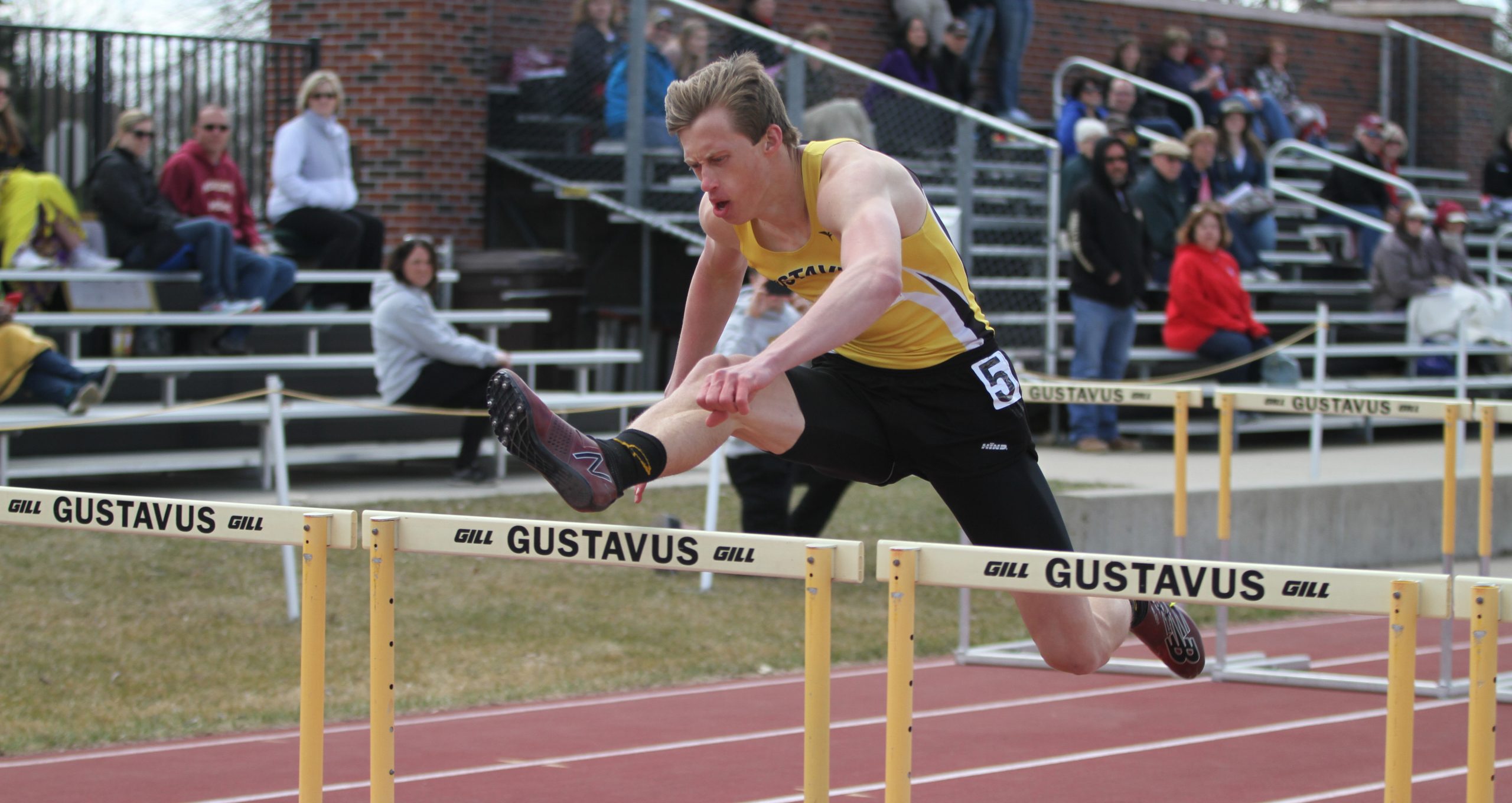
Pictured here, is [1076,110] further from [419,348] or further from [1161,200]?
[419,348]

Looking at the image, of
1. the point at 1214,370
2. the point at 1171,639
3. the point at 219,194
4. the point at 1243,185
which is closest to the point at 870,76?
the point at 1214,370

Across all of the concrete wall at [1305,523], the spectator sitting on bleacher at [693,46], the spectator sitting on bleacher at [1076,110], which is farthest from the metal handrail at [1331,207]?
the spectator sitting on bleacher at [693,46]

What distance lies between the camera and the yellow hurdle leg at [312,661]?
3.80 m

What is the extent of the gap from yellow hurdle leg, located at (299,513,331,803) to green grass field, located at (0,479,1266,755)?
276 cm

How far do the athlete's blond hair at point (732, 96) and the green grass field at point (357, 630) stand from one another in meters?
3.60

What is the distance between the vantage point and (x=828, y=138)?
12.1 m

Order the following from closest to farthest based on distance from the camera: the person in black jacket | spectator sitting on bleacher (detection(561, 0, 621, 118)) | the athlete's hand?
1. the athlete's hand
2. the person in black jacket
3. spectator sitting on bleacher (detection(561, 0, 621, 118))

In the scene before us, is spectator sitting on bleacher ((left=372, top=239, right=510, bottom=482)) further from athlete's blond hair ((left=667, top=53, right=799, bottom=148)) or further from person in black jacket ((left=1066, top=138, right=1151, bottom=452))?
athlete's blond hair ((left=667, top=53, right=799, bottom=148))

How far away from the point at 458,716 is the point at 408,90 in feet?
26.5

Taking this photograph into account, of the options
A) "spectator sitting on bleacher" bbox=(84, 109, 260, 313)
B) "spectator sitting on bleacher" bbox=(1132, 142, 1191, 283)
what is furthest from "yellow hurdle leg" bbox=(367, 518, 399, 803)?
"spectator sitting on bleacher" bbox=(1132, 142, 1191, 283)

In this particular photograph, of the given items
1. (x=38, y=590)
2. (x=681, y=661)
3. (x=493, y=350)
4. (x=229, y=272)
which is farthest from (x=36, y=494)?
(x=229, y=272)

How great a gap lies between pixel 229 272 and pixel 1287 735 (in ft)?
24.0

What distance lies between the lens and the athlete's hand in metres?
3.52

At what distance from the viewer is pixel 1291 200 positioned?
57.1ft
